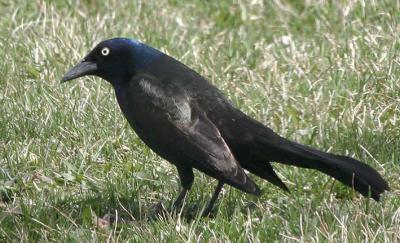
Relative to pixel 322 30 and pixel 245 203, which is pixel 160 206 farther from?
pixel 322 30

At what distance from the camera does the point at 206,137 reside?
5598mm

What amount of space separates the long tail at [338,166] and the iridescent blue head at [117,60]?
813mm

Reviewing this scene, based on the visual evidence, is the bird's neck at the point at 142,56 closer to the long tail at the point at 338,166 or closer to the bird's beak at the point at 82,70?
the bird's beak at the point at 82,70

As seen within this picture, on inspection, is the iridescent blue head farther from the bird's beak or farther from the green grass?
the green grass

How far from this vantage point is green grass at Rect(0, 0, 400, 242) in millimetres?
5461

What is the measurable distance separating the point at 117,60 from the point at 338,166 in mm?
1291

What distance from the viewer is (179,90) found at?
584cm

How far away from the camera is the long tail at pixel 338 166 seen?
5.57 metres

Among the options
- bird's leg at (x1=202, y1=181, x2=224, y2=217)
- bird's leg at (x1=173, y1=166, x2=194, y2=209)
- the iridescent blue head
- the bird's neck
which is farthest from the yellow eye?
bird's leg at (x1=202, y1=181, x2=224, y2=217)

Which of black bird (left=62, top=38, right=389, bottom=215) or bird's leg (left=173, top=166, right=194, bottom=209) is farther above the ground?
black bird (left=62, top=38, right=389, bottom=215)

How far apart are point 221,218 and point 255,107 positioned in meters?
1.66

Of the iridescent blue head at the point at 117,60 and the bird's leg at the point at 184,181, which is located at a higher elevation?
the iridescent blue head at the point at 117,60

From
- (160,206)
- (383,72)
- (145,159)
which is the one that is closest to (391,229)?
(160,206)

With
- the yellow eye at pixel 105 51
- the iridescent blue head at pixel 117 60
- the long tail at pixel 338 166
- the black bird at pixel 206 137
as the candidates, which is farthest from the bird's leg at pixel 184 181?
the yellow eye at pixel 105 51
